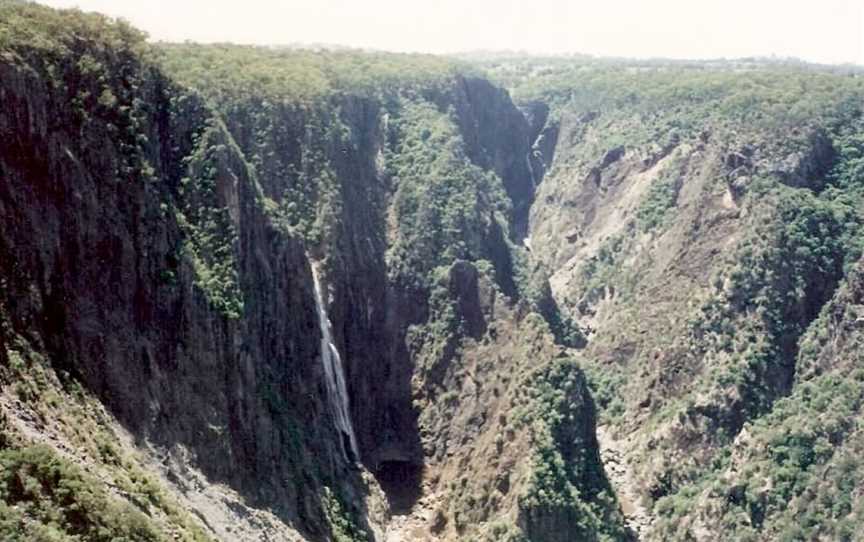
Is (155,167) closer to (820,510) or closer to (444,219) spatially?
(444,219)


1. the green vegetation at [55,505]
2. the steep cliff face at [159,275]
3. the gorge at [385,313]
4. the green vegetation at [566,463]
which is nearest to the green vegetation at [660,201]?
the gorge at [385,313]

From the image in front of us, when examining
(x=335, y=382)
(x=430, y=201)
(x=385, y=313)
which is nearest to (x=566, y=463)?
(x=335, y=382)

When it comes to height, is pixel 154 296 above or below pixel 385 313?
above

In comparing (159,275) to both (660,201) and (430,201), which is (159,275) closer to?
(430,201)

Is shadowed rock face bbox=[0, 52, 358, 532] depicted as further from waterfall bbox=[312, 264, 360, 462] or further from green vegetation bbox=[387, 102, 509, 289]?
green vegetation bbox=[387, 102, 509, 289]

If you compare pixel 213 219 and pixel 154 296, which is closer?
pixel 154 296
